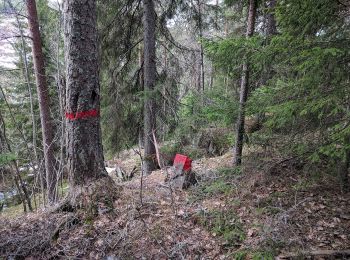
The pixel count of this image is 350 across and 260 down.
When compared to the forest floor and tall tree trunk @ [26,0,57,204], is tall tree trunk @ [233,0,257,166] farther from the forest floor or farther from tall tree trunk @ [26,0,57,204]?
tall tree trunk @ [26,0,57,204]

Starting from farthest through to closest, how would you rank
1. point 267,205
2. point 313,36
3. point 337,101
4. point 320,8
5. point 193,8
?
1. point 193,8
2. point 267,205
3. point 313,36
4. point 320,8
5. point 337,101

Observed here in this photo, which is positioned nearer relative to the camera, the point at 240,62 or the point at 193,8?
the point at 240,62

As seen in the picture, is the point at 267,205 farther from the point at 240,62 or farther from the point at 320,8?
the point at 320,8

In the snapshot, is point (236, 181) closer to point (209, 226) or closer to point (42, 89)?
point (209, 226)

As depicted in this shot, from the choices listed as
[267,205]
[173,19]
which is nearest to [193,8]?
[173,19]

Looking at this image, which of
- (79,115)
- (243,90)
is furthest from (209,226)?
(243,90)

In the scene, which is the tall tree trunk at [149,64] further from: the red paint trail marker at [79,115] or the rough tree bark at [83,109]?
the red paint trail marker at [79,115]

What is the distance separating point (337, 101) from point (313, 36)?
110 cm

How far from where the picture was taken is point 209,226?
3.62 meters

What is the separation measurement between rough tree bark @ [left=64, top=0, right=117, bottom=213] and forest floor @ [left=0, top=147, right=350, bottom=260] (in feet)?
1.07

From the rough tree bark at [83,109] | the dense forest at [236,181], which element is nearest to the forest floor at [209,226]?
the dense forest at [236,181]

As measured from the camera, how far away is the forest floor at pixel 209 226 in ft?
10.0

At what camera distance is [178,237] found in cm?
339

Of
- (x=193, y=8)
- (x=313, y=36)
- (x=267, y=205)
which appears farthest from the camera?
(x=193, y=8)
